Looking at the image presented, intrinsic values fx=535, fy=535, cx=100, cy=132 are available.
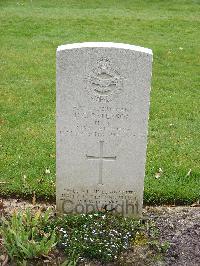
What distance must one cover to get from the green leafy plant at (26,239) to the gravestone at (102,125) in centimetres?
62

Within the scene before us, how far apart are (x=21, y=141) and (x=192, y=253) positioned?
328 centimetres

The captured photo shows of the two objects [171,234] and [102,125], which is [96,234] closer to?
[171,234]

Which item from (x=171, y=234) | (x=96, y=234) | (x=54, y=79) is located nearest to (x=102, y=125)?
(x=96, y=234)

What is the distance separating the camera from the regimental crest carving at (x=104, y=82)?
4898 millimetres

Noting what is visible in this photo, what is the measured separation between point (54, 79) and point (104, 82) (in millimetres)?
5385

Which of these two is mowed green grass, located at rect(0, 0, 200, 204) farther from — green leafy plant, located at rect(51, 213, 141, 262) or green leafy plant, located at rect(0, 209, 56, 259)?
green leafy plant, located at rect(0, 209, 56, 259)

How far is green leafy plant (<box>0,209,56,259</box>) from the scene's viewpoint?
4.65 metres

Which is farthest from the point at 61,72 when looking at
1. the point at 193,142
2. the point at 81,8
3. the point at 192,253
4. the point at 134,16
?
the point at 81,8

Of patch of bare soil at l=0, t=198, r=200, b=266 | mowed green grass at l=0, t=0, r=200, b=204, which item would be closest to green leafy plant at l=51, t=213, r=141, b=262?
patch of bare soil at l=0, t=198, r=200, b=266

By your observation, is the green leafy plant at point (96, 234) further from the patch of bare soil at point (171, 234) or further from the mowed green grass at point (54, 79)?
the mowed green grass at point (54, 79)

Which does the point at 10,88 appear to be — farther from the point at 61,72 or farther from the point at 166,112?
the point at 61,72

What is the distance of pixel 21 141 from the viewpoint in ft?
24.3

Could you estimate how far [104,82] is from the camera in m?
4.97

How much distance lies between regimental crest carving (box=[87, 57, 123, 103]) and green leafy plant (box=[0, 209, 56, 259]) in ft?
4.13
